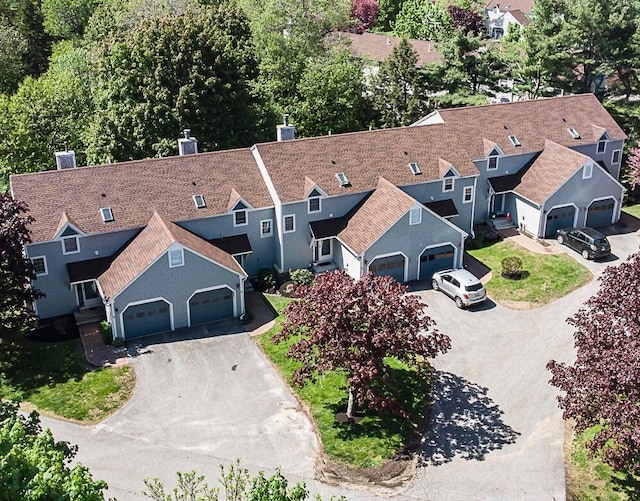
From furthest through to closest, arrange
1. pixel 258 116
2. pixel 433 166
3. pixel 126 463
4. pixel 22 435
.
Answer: pixel 258 116, pixel 433 166, pixel 126 463, pixel 22 435

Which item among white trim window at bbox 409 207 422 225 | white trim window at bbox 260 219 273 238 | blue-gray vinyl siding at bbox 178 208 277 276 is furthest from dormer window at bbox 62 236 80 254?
white trim window at bbox 409 207 422 225

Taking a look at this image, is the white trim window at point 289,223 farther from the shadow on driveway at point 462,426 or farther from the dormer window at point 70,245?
the shadow on driveway at point 462,426

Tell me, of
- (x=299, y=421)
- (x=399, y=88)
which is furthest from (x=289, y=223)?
(x=399, y=88)

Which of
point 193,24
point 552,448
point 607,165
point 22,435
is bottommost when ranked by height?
point 552,448

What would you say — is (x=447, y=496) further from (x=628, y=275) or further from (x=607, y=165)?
(x=607, y=165)

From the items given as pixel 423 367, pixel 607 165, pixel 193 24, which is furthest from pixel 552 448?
pixel 193 24

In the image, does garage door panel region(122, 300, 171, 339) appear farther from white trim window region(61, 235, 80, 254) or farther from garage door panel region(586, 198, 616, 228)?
garage door panel region(586, 198, 616, 228)
